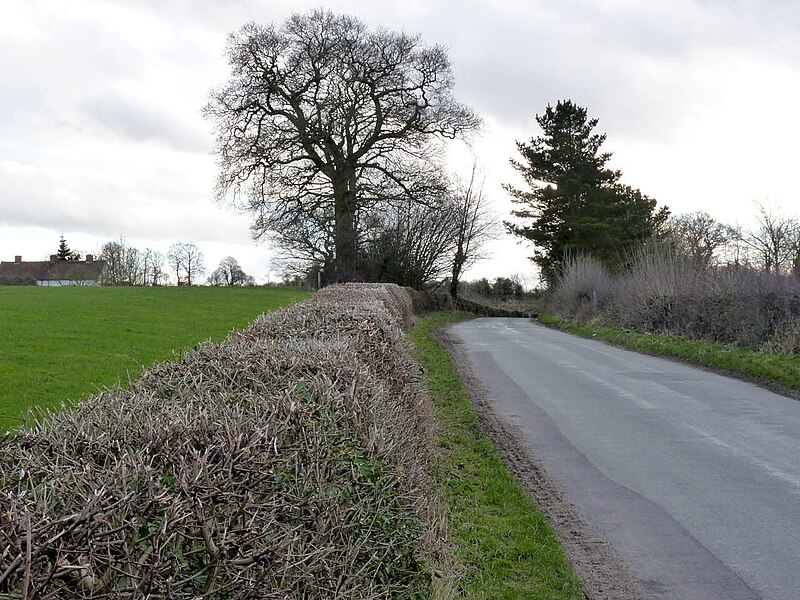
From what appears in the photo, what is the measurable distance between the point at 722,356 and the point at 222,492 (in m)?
15.7

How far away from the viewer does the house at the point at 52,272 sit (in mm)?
67000

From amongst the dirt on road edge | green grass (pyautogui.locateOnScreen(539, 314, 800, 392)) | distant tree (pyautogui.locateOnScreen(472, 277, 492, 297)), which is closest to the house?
distant tree (pyautogui.locateOnScreen(472, 277, 492, 297))

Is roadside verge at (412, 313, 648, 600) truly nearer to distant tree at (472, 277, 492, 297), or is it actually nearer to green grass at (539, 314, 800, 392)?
green grass at (539, 314, 800, 392)

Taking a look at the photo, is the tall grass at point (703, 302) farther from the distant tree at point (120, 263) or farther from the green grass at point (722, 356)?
the distant tree at point (120, 263)

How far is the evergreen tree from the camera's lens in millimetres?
44344

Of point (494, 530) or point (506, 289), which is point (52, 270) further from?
point (494, 530)

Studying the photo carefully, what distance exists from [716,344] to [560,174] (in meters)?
28.7

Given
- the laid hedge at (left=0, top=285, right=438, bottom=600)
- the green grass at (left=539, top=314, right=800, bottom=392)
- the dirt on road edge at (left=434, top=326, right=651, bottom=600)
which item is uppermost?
the laid hedge at (left=0, top=285, right=438, bottom=600)

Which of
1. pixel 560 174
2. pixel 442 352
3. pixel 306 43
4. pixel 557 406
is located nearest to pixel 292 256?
pixel 306 43

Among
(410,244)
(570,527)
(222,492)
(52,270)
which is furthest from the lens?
(52,270)

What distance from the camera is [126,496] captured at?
204cm

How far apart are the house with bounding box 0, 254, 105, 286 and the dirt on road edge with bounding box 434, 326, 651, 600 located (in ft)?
192

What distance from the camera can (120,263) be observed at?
69250mm

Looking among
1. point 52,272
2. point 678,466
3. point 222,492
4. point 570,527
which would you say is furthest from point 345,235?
point 52,272
